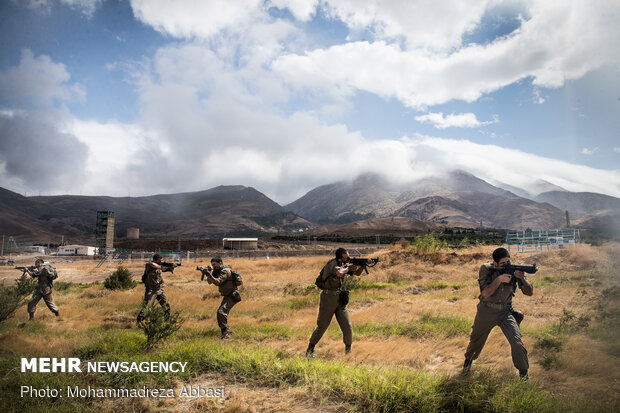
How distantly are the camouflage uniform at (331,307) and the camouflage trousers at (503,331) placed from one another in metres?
2.21

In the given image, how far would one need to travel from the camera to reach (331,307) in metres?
6.67

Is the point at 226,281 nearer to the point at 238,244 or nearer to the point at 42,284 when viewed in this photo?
the point at 42,284

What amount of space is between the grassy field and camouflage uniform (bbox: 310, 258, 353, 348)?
0.44 m

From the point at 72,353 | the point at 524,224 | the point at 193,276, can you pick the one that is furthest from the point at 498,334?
the point at 524,224

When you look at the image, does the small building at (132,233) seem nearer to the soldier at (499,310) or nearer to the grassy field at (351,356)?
the grassy field at (351,356)

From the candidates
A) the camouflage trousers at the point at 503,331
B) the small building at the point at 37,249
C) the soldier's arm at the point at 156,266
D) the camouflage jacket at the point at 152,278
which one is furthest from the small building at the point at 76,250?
the camouflage trousers at the point at 503,331

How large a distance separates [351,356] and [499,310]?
2826 mm

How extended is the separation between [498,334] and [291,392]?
5.52m

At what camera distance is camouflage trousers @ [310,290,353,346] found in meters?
6.61

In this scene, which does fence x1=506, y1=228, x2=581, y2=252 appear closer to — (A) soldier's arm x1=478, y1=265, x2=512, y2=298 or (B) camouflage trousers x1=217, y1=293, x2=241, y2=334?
(A) soldier's arm x1=478, y1=265, x2=512, y2=298

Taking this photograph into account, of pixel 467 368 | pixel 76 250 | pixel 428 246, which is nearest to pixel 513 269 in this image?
pixel 467 368

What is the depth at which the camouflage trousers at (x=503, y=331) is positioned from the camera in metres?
4.97

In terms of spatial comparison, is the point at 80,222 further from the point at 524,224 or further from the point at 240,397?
the point at 524,224

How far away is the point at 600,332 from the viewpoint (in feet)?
25.7
